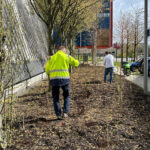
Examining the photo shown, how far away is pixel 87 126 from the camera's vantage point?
4031mm

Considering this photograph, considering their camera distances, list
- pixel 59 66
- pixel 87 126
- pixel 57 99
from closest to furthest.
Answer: pixel 87 126
pixel 59 66
pixel 57 99

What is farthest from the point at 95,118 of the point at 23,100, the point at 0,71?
the point at 23,100

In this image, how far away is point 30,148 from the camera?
3.18 m

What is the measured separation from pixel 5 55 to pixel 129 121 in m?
A: 3.03

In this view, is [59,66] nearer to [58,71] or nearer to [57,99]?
[58,71]

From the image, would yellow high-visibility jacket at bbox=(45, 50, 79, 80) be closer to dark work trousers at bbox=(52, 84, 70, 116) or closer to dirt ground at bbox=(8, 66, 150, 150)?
dark work trousers at bbox=(52, 84, 70, 116)

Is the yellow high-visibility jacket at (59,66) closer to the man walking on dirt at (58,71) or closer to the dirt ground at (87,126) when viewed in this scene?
the man walking on dirt at (58,71)

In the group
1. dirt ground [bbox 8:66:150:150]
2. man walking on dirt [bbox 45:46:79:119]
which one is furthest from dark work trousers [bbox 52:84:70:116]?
dirt ground [bbox 8:66:150:150]

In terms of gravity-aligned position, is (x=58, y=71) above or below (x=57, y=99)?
above

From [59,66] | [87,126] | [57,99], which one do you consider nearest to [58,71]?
[59,66]

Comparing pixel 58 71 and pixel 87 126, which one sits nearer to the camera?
pixel 87 126

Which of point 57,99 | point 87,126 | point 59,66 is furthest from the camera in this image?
point 57,99

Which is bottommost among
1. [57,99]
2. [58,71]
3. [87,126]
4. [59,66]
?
→ [87,126]

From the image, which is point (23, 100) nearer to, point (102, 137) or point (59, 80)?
point (59, 80)
